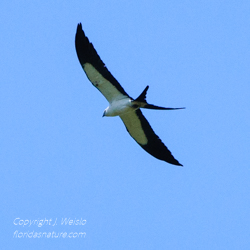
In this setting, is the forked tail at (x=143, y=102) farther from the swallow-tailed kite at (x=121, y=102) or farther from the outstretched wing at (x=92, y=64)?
the outstretched wing at (x=92, y=64)

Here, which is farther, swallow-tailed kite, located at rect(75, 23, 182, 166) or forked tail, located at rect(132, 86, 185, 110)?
swallow-tailed kite, located at rect(75, 23, 182, 166)

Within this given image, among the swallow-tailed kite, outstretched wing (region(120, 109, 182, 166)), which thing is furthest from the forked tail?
outstretched wing (region(120, 109, 182, 166))

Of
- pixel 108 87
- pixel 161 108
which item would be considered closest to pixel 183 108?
pixel 161 108

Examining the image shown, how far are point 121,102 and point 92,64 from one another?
1.37 m

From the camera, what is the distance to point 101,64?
16.6 m

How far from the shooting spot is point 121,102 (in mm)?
17172

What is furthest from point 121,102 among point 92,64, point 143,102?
point 92,64

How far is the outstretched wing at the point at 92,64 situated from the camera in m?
16.6

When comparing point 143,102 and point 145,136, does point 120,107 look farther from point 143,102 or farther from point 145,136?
point 145,136

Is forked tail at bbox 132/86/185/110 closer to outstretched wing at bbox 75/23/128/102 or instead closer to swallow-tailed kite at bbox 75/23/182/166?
swallow-tailed kite at bbox 75/23/182/166

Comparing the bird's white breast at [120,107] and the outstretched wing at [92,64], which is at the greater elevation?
the outstretched wing at [92,64]

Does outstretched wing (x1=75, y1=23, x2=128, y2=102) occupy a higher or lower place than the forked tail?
higher

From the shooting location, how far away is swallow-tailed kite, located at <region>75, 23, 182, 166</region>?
54.5ft

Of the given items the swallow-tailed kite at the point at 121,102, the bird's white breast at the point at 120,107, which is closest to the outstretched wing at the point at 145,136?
the swallow-tailed kite at the point at 121,102
